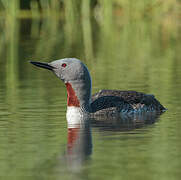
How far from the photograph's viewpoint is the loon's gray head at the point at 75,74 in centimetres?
1076

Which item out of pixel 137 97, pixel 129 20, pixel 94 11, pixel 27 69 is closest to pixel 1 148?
pixel 137 97

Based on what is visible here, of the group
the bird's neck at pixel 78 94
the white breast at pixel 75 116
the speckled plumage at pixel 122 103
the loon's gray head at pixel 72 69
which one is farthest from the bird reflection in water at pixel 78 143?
the loon's gray head at pixel 72 69

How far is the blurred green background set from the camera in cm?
759

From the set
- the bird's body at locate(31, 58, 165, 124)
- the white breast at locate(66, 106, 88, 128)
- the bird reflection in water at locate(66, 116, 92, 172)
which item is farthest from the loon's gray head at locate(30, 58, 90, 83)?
the bird reflection in water at locate(66, 116, 92, 172)

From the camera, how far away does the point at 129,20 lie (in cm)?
3728

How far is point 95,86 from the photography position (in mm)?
14383

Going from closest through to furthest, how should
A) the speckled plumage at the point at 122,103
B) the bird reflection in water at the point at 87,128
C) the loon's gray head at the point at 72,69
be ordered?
1. the bird reflection in water at the point at 87,128
2. the loon's gray head at the point at 72,69
3. the speckled plumage at the point at 122,103

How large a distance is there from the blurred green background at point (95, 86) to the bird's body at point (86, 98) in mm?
333

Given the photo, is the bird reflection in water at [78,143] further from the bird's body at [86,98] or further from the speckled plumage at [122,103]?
the speckled plumage at [122,103]

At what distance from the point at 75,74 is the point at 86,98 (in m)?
0.43

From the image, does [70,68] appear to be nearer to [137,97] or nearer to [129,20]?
[137,97]

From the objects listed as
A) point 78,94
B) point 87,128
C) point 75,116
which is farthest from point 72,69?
point 87,128

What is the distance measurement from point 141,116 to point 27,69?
7.54m

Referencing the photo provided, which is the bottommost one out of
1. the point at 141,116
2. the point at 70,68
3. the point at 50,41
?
the point at 141,116
